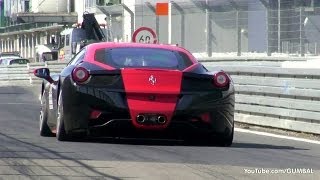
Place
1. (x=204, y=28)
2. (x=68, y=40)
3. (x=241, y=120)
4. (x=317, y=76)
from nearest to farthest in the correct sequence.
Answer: (x=317, y=76)
(x=241, y=120)
(x=204, y=28)
(x=68, y=40)

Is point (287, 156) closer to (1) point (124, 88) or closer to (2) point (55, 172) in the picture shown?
(1) point (124, 88)

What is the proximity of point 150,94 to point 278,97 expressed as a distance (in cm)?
452

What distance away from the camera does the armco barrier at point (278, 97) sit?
1238cm

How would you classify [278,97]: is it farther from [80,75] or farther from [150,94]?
[80,75]

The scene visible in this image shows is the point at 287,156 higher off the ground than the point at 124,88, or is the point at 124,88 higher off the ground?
the point at 124,88

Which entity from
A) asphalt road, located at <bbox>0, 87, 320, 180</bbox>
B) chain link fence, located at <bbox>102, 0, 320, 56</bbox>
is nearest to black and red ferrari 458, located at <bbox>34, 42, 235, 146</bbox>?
asphalt road, located at <bbox>0, 87, 320, 180</bbox>

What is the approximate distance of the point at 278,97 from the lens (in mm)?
13352

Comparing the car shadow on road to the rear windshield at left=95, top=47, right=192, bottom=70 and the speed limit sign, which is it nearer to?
the rear windshield at left=95, top=47, right=192, bottom=70

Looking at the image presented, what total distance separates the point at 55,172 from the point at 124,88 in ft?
6.28

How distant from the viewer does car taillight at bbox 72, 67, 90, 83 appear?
9.44 metres

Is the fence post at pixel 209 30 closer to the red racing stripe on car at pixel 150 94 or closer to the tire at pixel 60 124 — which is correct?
the tire at pixel 60 124

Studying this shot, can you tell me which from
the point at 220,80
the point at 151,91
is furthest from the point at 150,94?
the point at 220,80

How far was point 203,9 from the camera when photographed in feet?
85.8

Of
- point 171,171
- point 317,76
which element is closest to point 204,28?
point 317,76
